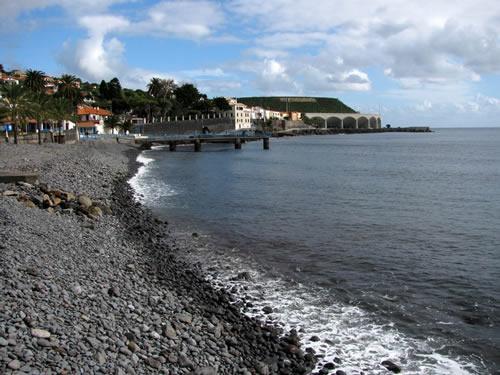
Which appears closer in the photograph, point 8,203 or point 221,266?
point 221,266

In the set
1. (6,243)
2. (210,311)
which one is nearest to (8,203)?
(6,243)

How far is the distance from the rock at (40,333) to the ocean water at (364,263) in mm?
4751

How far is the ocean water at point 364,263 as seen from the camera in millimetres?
9945

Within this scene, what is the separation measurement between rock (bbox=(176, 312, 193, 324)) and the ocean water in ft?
6.37

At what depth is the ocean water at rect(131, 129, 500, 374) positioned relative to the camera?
32.6 feet

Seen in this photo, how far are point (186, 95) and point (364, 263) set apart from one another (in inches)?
5824

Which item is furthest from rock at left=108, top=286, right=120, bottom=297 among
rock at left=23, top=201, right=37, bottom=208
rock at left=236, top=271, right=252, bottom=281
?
rock at left=23, top=201, right=37, bottom=208

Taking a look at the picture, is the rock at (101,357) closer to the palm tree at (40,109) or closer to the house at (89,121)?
the palm tree at (40,109)

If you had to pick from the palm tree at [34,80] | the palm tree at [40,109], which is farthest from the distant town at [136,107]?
the palm tree at [40,109]

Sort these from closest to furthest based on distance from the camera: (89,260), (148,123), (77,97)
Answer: (89,260), (77,97), (148,123)

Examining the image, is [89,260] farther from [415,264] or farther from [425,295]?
[415,264]

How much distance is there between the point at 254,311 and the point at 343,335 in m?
2.13

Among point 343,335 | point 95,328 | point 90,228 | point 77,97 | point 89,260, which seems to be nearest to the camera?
point 95,328

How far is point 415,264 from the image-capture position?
49.8 ft
